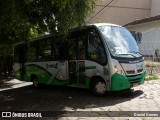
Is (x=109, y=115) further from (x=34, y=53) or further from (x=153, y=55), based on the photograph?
(x=153, y=55)

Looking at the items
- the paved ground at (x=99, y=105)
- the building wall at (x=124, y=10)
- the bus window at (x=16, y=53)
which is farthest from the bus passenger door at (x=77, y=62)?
the building wall at (x=124, y=10)

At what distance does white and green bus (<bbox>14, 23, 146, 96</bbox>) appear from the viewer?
1137cm

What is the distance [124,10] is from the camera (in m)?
40.5

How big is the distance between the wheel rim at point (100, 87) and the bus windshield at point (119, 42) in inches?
45.0

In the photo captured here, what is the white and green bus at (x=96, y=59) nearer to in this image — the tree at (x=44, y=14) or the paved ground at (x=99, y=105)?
the paved ground at (x=99, y=105)

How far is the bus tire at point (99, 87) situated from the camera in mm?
11641

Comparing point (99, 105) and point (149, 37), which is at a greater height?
point (149, 37)

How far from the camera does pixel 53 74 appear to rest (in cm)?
1466

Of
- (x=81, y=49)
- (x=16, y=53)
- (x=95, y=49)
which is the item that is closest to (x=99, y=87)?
(x=95, y=49)

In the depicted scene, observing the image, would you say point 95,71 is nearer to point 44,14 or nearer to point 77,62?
point 77,62

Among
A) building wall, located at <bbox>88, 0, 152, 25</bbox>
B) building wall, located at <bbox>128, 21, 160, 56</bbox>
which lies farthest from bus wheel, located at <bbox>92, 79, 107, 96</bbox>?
building wall, located at <bbox>88, 0, 152, 25</bbox>

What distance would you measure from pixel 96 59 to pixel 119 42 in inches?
39.7

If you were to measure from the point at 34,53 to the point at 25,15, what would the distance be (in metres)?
6.19

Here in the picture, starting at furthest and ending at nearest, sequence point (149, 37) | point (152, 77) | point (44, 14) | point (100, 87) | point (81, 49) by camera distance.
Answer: point (149, 37), point (152, 77), point (81, 49), point (100, 87), point (44, 14)
